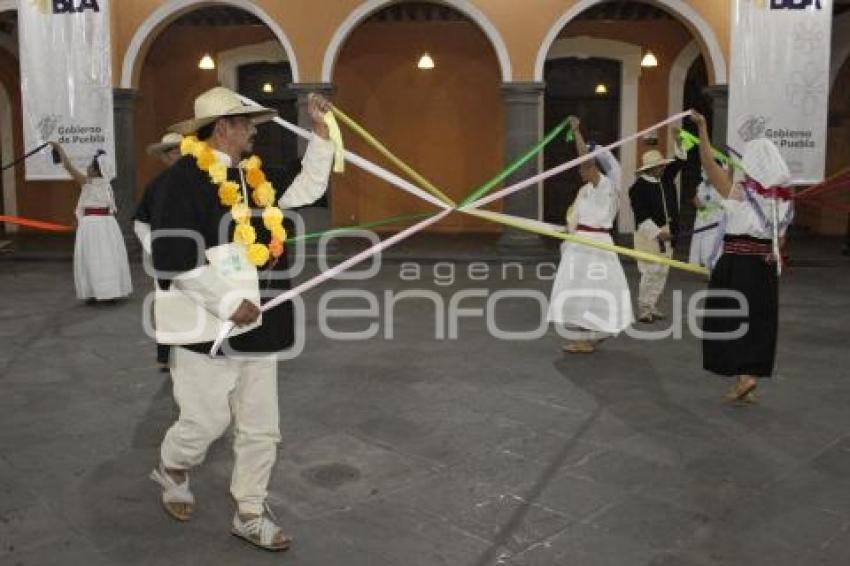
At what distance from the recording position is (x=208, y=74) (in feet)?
55.4

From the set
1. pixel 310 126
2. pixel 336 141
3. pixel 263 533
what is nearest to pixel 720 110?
pixel 310 126

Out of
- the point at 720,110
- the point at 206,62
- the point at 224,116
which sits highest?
the point at 206,62

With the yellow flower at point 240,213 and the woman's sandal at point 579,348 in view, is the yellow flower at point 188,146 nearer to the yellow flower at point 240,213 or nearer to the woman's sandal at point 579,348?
the yellow flower at point 240,213

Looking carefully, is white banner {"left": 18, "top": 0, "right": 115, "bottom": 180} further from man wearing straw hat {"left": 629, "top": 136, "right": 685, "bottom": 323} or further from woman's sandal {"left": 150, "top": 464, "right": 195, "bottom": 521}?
woman's sandal {"left": 150, "top": 464, "right": 195, "bottom": 521}

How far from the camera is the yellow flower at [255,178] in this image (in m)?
3.78

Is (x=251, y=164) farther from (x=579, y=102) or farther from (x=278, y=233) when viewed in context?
(x=579, y=102)

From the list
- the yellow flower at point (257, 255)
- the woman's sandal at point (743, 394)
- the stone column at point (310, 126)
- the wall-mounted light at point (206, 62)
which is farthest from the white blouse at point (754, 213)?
the wall-mounted light at point (206, 62)

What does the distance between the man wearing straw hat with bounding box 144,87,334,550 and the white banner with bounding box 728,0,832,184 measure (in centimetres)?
952

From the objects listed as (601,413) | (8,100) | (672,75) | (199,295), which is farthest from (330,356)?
(8,100)

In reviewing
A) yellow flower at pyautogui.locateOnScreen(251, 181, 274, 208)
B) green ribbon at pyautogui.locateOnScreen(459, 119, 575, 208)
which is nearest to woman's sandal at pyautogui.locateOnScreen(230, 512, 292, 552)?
yellow flower at pyautogui.locateOnScreen(251, 181, 274, 208)

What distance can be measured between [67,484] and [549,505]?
8.07 ft

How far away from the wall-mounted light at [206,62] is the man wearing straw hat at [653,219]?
33.4 ft

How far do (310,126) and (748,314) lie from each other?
9.06 meters

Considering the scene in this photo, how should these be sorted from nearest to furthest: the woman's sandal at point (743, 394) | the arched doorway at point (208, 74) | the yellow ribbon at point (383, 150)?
the yellow ribbon at point (383, 150), the woman's sandal at point (743, 394), the arched doorway at point (208, 74)
